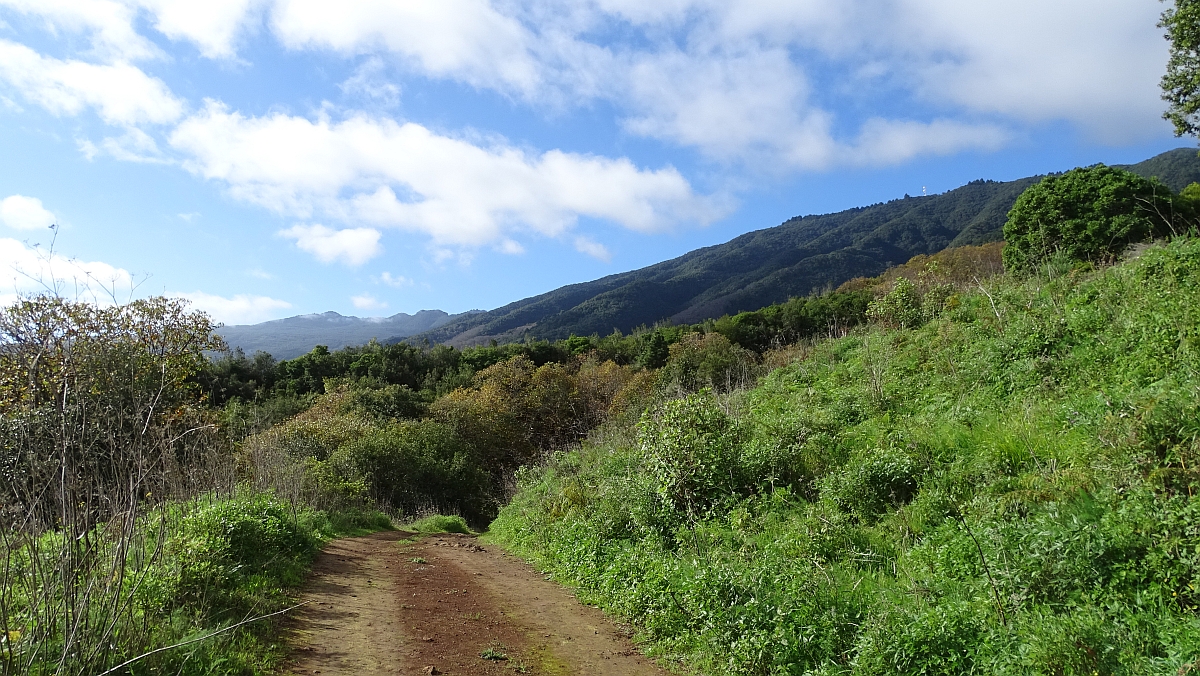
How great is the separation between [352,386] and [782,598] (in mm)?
38459

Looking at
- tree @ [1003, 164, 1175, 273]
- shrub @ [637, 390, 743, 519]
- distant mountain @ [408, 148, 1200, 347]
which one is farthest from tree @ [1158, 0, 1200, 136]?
distant mountain @ [408, 148, 1200, 347]

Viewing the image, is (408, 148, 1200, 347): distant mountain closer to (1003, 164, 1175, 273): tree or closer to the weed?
(1003, 164, 1175, 273): tree

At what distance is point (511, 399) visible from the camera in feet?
129

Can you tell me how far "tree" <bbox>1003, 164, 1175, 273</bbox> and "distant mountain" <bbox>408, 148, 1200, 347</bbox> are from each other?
72.5 m

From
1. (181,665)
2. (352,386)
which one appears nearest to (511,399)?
(352,386)

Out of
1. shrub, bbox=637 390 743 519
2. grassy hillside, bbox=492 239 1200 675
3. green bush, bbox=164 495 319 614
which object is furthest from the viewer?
shrub, bbox=637 390 743 519

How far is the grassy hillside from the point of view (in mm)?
4230

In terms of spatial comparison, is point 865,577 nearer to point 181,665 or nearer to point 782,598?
point 782,598

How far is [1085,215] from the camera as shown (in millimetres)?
18938

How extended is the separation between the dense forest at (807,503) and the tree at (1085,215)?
0.59ft

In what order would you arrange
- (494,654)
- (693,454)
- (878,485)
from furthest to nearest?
(693,454) < (878,485) < (494,654)

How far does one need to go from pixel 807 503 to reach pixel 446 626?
4.84 m

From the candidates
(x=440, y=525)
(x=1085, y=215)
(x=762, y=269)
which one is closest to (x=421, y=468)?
(x=440, y=525)

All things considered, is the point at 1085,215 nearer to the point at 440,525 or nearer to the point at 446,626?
the point at 446,626
